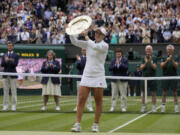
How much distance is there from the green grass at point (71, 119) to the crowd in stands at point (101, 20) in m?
9.94

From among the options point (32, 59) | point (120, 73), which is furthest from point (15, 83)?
point (32, 59)

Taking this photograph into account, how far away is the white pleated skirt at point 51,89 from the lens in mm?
14820

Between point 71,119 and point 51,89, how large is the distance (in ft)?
8.75

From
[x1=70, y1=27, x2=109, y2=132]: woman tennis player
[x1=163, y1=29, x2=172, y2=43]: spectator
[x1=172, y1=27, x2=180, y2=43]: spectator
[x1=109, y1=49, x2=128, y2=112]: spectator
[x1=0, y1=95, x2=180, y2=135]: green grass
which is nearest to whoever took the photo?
[x1=70, y1=27, x2=109, y2=132]: woman tennis player

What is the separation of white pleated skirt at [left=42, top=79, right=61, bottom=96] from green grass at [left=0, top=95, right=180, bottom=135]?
280mm

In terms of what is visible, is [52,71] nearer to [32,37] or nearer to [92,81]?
[92,81]

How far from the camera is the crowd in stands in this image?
984 inches

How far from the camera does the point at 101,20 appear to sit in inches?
1062

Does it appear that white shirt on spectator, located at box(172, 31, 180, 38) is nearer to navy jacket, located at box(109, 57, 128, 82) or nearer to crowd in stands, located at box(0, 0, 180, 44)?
crowd in stands, located at box(0, 0, 180, 44)

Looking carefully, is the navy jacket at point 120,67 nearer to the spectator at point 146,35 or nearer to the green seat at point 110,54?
the green seat at point 110,54

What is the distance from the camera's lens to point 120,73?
1491 centimetres

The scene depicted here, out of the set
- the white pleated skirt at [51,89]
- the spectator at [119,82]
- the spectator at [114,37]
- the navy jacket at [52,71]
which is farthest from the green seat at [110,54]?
the white pleated skirt at [51,89]

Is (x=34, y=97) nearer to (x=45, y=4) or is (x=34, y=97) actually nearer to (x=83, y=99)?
(x=83, y=99)

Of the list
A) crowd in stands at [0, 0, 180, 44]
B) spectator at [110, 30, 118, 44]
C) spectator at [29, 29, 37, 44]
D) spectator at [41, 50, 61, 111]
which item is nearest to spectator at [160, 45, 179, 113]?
spectator at [41, 50, 61, 111]
